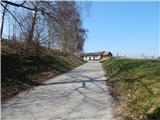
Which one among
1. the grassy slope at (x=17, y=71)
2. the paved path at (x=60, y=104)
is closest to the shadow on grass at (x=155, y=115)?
the paved path at (x=60, y=104)

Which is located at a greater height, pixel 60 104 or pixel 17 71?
pixel 17 71

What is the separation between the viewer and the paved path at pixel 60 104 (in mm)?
11422

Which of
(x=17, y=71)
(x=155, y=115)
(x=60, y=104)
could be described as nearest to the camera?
(x=155, y=115)

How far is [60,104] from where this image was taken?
1340cm

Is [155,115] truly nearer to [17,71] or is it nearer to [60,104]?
[60,104]

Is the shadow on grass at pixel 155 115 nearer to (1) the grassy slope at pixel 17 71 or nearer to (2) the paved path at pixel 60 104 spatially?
(2) the paved path at pixel 60 104

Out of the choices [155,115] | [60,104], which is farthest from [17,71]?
[155,115]

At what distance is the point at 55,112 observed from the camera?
1194 centimetres

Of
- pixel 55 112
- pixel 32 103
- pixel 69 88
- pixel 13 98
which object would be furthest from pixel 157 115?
pixel 69 88

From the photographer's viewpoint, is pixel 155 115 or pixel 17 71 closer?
pixel 155 115

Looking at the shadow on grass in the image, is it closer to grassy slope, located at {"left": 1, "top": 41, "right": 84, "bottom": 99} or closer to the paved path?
the paved path

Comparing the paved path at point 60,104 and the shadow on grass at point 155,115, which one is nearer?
the shadow on grass at point 155,115

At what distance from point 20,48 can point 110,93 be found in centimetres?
1332

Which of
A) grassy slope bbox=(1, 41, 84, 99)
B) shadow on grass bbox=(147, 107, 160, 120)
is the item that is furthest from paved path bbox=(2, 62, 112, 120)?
shadow on grass bbox=(147, 107, 160, 120)
